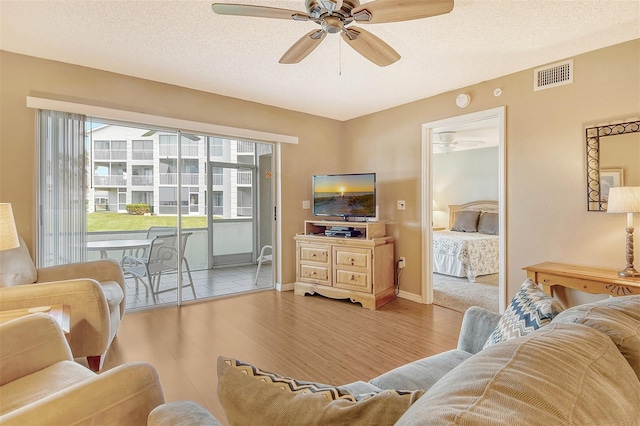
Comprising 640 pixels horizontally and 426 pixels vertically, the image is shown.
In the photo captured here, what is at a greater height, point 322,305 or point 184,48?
point 184,48

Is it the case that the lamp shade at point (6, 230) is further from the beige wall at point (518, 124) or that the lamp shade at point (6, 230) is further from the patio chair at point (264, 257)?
the patio chair at point (264, 257)

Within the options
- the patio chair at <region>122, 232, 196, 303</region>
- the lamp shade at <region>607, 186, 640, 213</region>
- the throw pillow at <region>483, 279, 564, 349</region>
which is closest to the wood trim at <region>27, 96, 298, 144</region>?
the patio chair at <region>122, 232, 196, 303</region>

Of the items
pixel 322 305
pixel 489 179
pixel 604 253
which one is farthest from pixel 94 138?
pixel 489 179

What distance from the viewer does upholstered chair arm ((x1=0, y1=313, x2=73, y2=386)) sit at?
1289 millimetres

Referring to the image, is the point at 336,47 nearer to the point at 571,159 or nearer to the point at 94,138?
the point at 571,159

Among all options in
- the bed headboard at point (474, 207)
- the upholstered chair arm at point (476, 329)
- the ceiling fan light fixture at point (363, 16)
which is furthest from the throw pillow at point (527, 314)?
the bed headboard at point (474, 207)

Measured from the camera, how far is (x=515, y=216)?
3107 mm

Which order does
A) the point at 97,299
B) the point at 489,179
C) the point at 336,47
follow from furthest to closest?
1. the point at 489,179
2. the point at 336,47
3. the point at 97,299

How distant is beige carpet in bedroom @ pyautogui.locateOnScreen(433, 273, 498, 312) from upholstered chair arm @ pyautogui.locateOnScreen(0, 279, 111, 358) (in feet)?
11.3

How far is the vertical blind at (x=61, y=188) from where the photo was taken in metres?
2.83

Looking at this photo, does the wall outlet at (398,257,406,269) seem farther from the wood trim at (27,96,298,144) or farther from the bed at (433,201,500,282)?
the wood trim at (27,96,298,144)

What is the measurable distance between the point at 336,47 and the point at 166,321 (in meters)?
3.07

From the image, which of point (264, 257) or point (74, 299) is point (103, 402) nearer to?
point (74, 299)

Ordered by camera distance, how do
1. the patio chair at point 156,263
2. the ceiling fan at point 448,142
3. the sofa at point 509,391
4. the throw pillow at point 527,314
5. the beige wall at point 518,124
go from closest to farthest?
the sofa at point 509,391, the throw pillow at point 527,314, the beige wall at point 518,124, the patio chair at point 156,263, the ceiling fan at point 448,142
